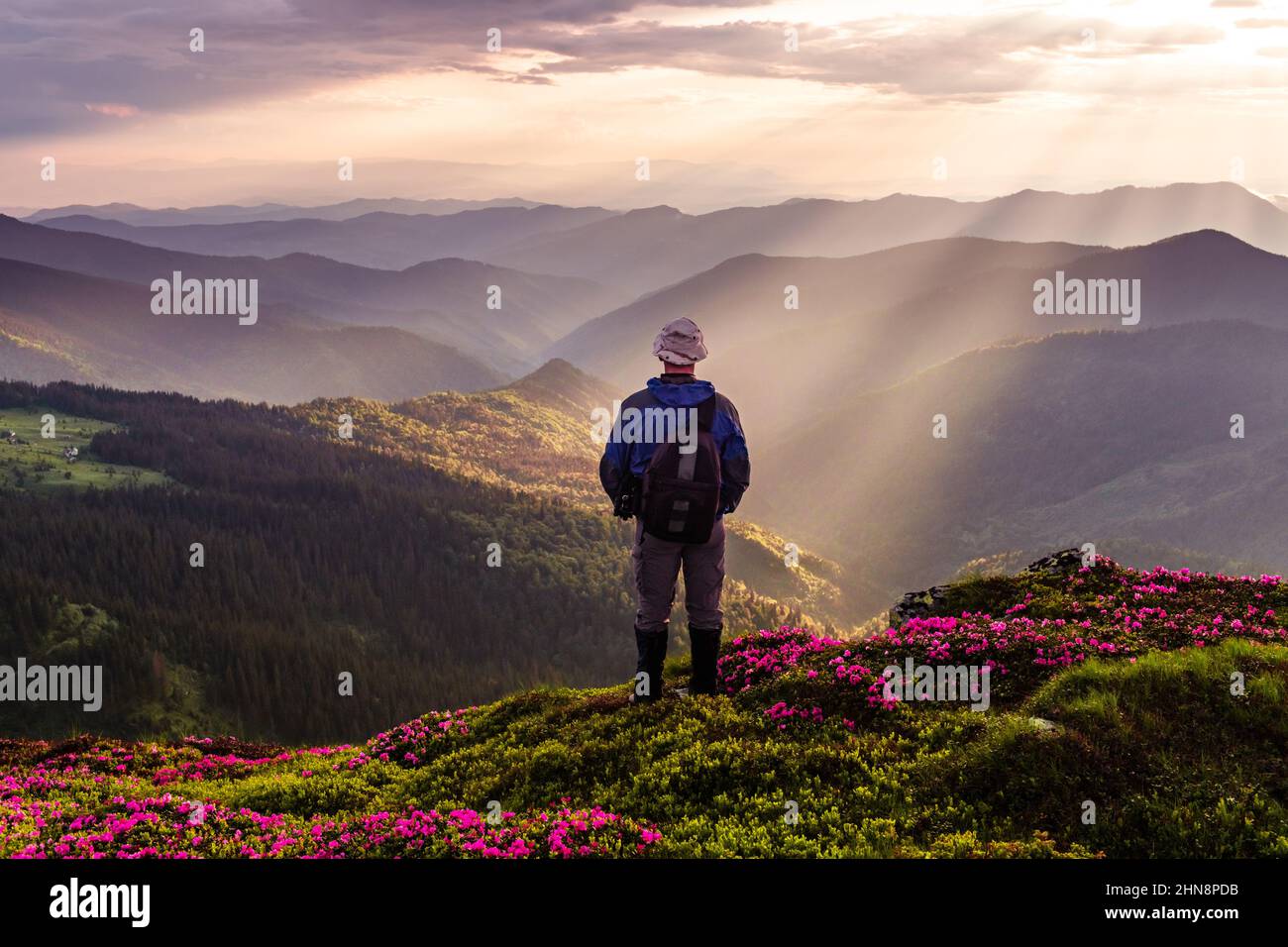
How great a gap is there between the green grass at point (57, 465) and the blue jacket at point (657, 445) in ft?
491

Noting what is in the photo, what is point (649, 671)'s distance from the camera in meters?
14.0

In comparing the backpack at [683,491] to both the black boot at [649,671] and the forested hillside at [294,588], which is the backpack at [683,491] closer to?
the black boot at [649,671]

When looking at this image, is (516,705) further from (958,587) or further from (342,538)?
(342,538)

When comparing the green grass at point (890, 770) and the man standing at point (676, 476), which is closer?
the green grass at point (890, 770)

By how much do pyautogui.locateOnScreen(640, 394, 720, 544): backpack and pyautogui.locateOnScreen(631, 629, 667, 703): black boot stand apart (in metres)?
2.09

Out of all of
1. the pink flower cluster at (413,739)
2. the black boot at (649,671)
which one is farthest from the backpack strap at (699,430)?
the pink flower cluster at (413,739)

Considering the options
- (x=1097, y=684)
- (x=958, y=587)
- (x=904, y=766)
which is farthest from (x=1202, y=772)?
(x=958, y=587)

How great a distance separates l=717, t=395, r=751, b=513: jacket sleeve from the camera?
12.8m

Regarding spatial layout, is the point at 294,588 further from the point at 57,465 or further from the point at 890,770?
the point at 890,770

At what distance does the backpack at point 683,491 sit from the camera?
40.5 feet

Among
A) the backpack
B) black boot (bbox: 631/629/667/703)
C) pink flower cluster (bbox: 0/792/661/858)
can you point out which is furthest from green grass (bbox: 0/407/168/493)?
the backpack

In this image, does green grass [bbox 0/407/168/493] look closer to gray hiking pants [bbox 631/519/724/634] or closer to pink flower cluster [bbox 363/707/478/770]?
pink flower cluster [bbox 363/707/478/770]

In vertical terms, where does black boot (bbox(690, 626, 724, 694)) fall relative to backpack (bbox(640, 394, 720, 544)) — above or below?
below
